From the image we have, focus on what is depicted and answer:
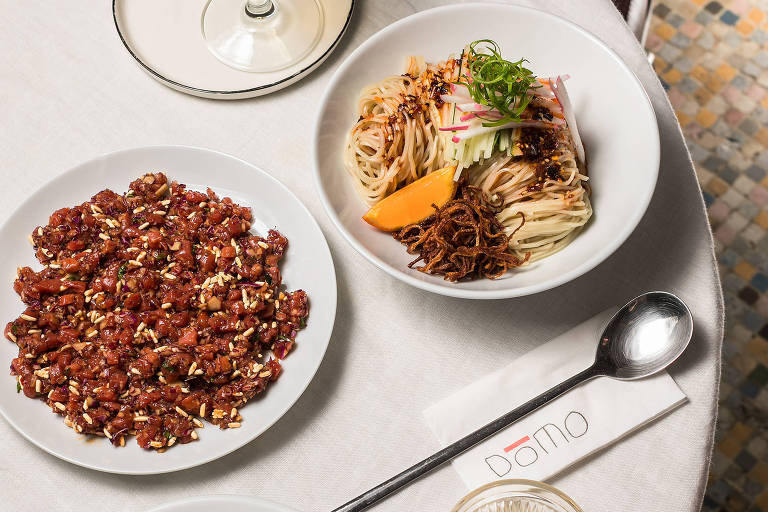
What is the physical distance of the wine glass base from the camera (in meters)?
2.10

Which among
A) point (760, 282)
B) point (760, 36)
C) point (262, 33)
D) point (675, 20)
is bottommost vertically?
point (760, 282)

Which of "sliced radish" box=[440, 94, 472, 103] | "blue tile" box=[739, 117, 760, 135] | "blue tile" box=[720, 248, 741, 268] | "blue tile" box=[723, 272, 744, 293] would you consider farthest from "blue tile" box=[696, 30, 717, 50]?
"sliced radish" box=[440, 94, 472, 103]

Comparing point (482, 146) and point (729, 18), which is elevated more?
point (482, 146)

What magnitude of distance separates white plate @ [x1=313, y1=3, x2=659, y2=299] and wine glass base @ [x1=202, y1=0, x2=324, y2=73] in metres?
0.37

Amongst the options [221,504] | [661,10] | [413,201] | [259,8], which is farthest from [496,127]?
[661,10]

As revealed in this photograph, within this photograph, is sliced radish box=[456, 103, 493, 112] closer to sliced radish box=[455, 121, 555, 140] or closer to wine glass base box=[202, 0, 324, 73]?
sliced radish box=[455, 121, 555, 140]

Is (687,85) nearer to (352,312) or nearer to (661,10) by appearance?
(661,10)

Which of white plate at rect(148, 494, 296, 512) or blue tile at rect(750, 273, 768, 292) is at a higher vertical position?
white plate at rect(148, 494, 296, 512)

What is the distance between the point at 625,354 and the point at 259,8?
1.42 metres

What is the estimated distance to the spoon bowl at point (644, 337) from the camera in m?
1.83

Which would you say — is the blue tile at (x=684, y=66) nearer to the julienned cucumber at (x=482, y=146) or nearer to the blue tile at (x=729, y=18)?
the blue tile at (x=729, y=18)

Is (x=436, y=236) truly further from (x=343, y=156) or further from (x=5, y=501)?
(x=5, y=501)

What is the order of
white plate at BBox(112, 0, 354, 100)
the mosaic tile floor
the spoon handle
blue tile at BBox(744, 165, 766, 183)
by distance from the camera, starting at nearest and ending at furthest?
the spoon handle
white plate at BBox(112, 0, 354, 100)
the mosaic tile floor
blue tile at BBox(744, 165, 766, 183)

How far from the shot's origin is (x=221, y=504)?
1.69 m
